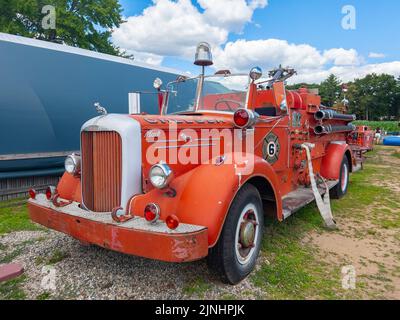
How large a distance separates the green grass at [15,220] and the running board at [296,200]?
3504mm

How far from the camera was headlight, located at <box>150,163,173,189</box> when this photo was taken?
2631 mm

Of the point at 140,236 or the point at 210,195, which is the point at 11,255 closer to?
the point at 140,236

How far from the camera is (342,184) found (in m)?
6.39

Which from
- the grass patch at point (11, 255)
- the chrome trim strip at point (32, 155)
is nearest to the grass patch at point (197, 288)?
the grass patch at point (11, 255)

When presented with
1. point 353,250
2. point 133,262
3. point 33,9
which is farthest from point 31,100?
point 33,9

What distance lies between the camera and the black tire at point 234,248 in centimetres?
274

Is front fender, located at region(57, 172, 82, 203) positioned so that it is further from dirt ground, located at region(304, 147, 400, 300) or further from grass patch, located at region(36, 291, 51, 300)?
dirt ground, located at region(304, 147, 400, 300)

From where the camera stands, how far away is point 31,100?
5.93m

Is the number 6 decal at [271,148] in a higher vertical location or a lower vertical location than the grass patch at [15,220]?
higher

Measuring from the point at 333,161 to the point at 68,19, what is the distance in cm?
1484

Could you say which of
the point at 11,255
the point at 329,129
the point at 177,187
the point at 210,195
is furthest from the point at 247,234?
the point at 329,129

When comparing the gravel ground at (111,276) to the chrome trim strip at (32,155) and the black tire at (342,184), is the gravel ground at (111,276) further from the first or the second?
the black tire at (342,184)
